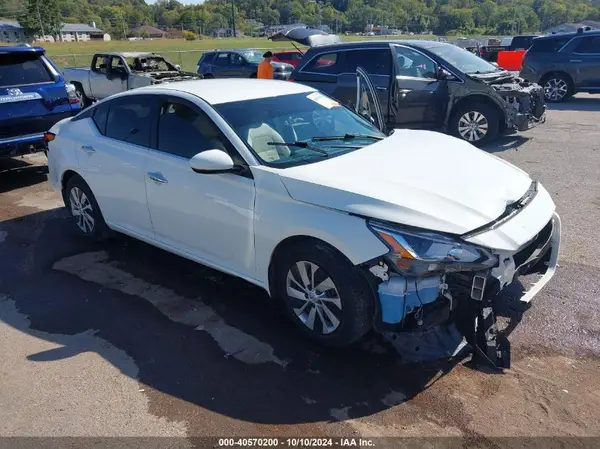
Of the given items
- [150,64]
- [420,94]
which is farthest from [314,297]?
[150,64]

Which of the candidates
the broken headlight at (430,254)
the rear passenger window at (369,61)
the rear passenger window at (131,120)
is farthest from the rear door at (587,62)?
the broken headlight at (430,254)

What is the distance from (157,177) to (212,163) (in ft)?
3.04

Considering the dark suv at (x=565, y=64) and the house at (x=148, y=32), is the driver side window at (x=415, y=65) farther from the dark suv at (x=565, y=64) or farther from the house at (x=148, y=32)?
the house at (x=148, y=32)

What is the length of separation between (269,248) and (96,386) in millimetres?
1382

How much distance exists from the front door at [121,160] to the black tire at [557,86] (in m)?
12.9

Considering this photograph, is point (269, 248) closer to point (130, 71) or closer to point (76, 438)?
point (76, 438)

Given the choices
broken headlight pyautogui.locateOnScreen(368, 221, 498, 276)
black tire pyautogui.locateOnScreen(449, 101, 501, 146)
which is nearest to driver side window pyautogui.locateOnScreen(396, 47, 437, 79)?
black tire pyautogui.locateOnScreen(449, 101, 501, 146)

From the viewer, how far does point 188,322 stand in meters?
3.89

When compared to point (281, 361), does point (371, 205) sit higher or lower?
higher

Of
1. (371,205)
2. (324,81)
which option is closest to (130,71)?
(324,81)

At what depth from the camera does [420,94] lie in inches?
356

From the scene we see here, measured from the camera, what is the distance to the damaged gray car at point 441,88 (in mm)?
8875

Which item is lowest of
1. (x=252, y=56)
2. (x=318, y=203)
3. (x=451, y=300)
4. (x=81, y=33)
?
(x=81, y=33)

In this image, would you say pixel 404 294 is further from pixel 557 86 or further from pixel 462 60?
pixel 557 86
